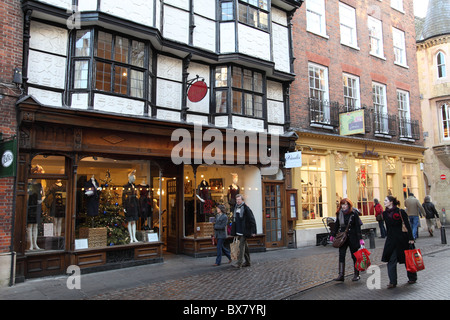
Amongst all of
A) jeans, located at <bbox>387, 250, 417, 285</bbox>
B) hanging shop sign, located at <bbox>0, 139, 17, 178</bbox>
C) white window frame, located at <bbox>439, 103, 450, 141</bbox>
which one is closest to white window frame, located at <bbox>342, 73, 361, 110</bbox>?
white window frame, located at <bbox>439, 103, 450, 141</bbox>

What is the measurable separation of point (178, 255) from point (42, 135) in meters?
5.81

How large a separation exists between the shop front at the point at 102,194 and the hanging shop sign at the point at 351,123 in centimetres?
512

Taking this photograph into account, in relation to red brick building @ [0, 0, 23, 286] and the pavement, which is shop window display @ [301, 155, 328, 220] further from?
red brick building @ [0, 0, 23, 286]

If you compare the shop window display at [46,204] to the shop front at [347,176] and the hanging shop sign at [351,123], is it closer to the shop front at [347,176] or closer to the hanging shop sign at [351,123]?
the shop front at [347,176]

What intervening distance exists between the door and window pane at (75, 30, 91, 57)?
7.78 meters

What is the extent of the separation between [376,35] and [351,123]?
23.2 ft

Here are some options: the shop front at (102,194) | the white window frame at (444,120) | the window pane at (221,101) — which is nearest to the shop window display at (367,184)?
the shop front at (102,194)

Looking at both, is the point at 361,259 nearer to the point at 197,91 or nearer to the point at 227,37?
the point at 197,91

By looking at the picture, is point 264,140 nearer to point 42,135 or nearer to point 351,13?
point 42,135

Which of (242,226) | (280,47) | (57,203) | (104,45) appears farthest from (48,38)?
(280,47)

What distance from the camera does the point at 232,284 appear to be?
8.06m

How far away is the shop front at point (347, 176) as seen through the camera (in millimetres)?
15023

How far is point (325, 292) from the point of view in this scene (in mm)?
7293
